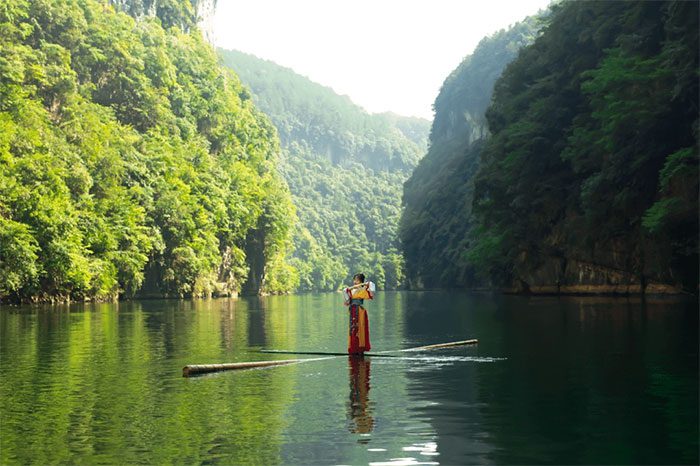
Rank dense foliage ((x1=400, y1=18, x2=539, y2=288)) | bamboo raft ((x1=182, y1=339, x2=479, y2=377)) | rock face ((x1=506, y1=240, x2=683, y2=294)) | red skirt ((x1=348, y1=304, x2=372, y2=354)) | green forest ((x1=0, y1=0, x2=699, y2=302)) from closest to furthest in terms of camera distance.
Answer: bamboo raft ((x1=182, y1=339, x2=479, y2=377)) → red skirt ((x1=348, y1=304, x2=372, y2=354)) → green forest ((x1=0, y1=0, x2=699, y2=302)) → rock face ((x1=506, y1=240, x2=683, y2=294)) → dense foliage ((x1=400, y1=18, x2=539, y2=288))

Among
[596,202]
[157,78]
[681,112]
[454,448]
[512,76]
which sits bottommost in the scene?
[454,448]

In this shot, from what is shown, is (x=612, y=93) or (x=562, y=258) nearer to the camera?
(x=612, y=93)

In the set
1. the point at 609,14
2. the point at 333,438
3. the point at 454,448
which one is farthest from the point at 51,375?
the point at 609,14

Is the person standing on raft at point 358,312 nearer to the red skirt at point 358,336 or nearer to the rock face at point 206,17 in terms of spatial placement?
the red skirt at point 358,336

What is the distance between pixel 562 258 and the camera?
72.9 meters

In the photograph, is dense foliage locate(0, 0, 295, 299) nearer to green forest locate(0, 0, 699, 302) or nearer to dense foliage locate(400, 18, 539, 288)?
green forest locate(0, 0, 699, 302)

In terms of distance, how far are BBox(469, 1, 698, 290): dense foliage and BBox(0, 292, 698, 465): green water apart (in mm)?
21084

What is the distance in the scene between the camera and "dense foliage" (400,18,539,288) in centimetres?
13838

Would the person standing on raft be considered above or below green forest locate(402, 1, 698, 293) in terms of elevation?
below

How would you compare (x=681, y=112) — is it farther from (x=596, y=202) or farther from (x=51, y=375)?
(x=51, y=375)

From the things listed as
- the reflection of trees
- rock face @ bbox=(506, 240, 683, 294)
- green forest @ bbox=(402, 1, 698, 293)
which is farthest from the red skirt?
rock face @ bbox=(506, 240, 683, 294)

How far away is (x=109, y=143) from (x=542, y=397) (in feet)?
257

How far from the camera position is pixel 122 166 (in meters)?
84.9

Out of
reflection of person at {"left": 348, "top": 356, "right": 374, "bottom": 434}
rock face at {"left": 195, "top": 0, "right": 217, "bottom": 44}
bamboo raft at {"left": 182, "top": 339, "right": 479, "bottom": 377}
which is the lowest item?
reflection of person at {"left": 348, "top": 356, "right": 374, "bottom": 434}
